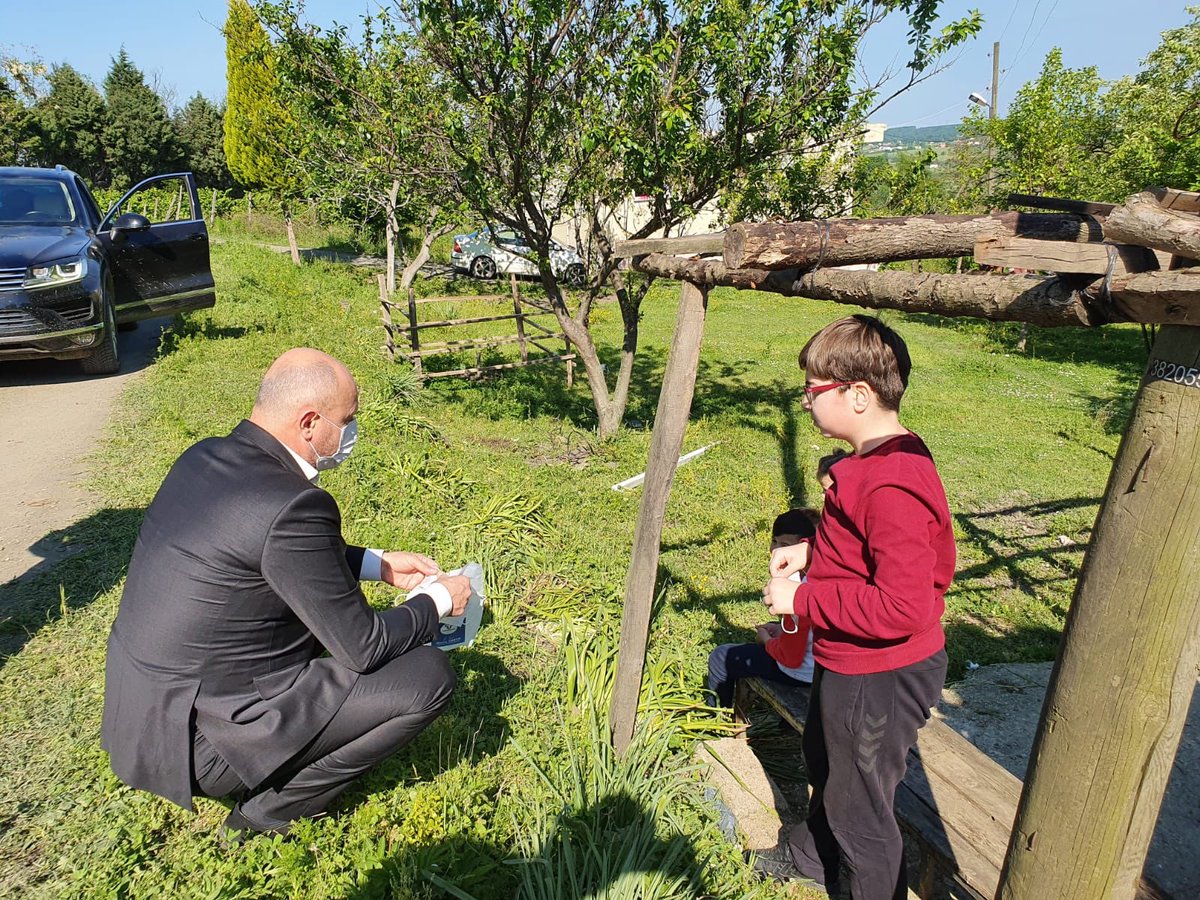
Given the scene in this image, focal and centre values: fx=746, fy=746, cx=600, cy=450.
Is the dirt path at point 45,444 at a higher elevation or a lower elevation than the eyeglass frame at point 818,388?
lower

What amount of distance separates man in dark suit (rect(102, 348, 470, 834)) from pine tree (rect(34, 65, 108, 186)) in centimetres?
3795

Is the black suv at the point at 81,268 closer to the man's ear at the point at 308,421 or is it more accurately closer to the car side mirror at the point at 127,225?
the car side mirror at the point at 127,225

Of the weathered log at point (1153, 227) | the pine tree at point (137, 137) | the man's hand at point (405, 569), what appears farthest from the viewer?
the pine tree at point (137, 137)

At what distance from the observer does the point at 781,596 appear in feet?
7.07

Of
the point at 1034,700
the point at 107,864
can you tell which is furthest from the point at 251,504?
the point at 1034,700

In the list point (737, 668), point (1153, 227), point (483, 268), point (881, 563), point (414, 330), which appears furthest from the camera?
point (483, 268)

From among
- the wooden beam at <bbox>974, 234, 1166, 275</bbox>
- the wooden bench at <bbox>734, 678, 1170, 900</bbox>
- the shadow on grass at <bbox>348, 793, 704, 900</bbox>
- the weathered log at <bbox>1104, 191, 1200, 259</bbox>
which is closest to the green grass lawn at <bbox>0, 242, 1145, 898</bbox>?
the shadow on grass at <bbox>348, 793, 704, 900</bbox>

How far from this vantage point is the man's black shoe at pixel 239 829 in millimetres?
2512

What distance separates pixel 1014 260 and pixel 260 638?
90.8 inches

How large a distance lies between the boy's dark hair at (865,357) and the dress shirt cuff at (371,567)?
6.16ft

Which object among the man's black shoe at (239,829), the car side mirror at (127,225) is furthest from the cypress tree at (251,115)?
the man's black shoe at (239,829)

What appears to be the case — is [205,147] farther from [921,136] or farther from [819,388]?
[921,136]

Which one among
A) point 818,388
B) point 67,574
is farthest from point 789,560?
point 67,574

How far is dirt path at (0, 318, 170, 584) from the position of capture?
14.9ft
